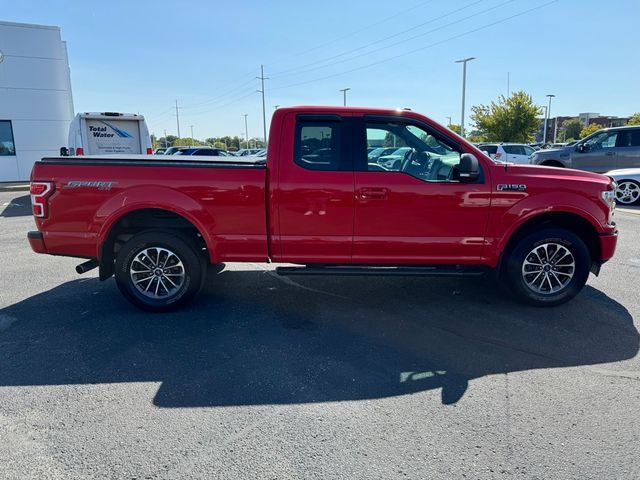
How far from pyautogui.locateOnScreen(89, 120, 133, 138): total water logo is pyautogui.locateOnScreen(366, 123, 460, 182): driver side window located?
11691mm

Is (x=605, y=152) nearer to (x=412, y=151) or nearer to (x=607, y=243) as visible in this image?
(x=607, y=243)

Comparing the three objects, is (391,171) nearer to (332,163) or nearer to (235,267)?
(332,163)

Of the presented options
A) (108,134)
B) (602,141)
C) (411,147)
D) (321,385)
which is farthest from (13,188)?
(602,141)

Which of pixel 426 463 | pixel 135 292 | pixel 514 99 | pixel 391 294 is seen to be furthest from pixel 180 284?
pixel 514 99

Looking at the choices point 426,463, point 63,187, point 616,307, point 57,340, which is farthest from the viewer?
point 616,307

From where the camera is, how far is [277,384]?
3389mm

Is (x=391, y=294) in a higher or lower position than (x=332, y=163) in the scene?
lower

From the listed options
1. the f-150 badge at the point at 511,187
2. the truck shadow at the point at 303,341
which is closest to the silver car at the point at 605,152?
the truck shadow at the point at 303,341

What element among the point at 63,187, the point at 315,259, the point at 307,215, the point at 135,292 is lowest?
the point at 135,292

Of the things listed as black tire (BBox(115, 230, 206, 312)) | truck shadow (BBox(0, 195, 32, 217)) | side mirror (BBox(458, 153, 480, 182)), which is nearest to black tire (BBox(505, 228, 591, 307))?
side mirror (BBox(458, 153, 480, 182))

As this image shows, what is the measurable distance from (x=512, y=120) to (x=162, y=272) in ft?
134

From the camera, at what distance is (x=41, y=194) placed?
15.0ft

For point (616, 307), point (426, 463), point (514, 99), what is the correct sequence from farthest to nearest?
point (514, 99) → point (616, 307) → point (426, 463)

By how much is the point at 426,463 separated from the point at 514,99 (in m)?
42.4
